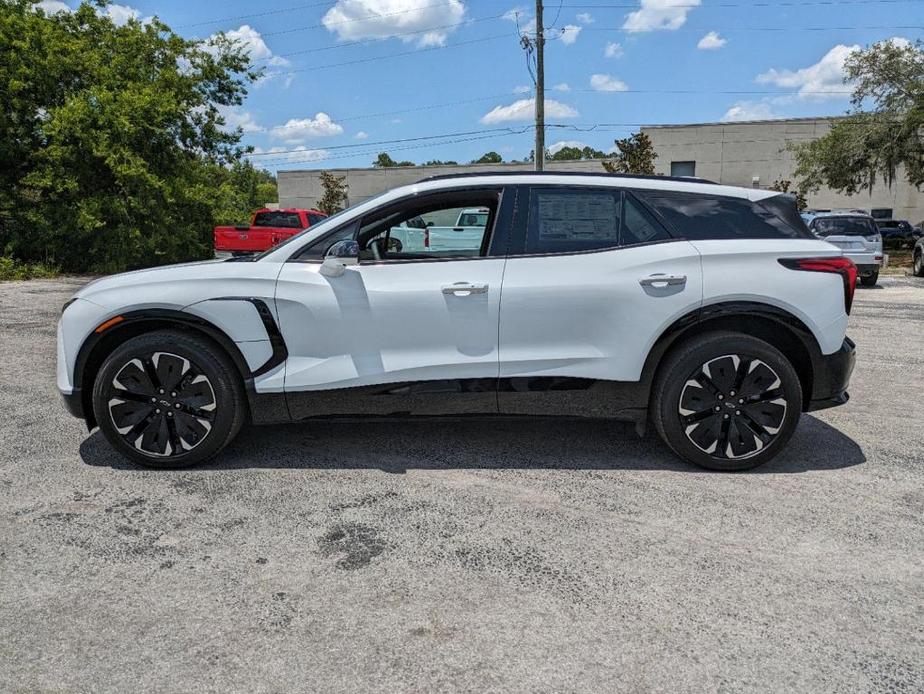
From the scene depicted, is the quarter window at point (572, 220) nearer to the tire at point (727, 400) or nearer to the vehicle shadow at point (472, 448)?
the tire at point (727, 400)

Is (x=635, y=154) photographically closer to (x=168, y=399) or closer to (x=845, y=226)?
(x=845, y=226)

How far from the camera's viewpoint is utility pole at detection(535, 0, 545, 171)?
2373cm

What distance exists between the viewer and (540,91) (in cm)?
2431

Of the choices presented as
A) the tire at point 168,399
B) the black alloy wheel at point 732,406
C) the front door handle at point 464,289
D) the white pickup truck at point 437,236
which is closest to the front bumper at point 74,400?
the tire at point 168,399

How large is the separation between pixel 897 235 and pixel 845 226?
72.6 ft

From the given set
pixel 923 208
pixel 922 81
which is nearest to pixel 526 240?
pixel 922 81

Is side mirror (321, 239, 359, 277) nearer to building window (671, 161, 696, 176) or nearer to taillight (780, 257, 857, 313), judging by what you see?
taillight (780, 257, 857, 313)

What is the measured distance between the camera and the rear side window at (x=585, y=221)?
4008 mm

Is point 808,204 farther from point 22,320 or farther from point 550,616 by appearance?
point 550,616

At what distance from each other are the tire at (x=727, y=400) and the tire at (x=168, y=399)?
248 centimetres

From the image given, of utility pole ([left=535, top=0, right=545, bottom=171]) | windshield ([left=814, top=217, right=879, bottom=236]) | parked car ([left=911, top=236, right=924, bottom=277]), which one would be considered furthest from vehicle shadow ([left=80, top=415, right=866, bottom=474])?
utility pole ([left=535, top=0, right=545, bottom=171])

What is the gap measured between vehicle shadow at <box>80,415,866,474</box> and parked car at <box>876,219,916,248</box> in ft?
117

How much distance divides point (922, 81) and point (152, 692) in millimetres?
31891

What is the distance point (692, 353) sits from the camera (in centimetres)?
390
